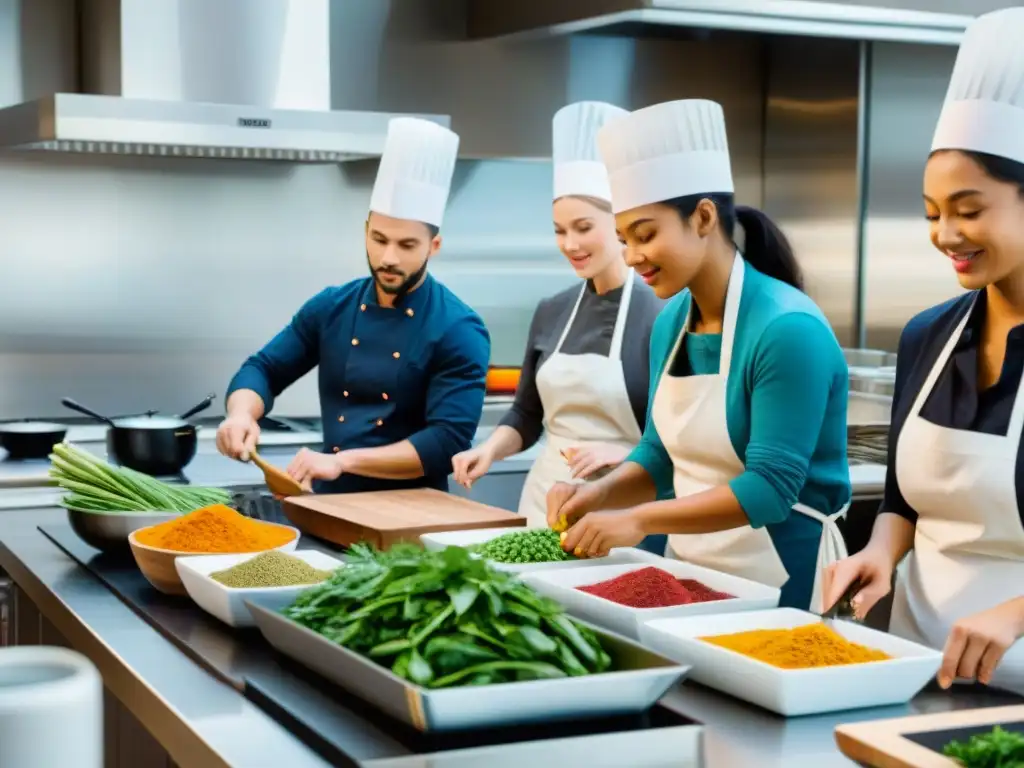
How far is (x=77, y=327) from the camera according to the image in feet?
13.3

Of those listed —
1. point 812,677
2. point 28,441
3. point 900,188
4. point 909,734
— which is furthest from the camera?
point 900,188

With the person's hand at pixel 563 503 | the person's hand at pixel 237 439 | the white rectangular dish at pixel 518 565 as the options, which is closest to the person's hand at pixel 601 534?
the white rectangular dish at pixel 518 565

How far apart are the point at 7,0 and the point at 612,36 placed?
→ 191 cm

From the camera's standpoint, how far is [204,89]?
358 centimetres

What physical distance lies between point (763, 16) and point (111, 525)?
7.99ft

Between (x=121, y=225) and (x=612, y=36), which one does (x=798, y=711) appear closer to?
(x=121, y=225)

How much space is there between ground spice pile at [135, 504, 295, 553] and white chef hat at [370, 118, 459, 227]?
106 centimetres

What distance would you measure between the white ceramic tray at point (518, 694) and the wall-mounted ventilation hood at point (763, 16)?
2559 millimetres

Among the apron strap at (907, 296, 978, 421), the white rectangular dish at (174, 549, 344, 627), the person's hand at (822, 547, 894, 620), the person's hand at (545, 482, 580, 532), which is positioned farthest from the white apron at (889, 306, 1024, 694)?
the white rectangular dish at (174, 549, 344, 627)

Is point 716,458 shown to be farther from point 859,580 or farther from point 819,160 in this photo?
point 819,160

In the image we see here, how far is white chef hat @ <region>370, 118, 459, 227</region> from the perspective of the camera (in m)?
2.99

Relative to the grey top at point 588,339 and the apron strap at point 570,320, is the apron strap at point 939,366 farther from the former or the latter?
the apron strap at point 570,320

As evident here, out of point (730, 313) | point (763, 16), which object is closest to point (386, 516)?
point (730, 313)

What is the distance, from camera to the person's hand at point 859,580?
1.74m
